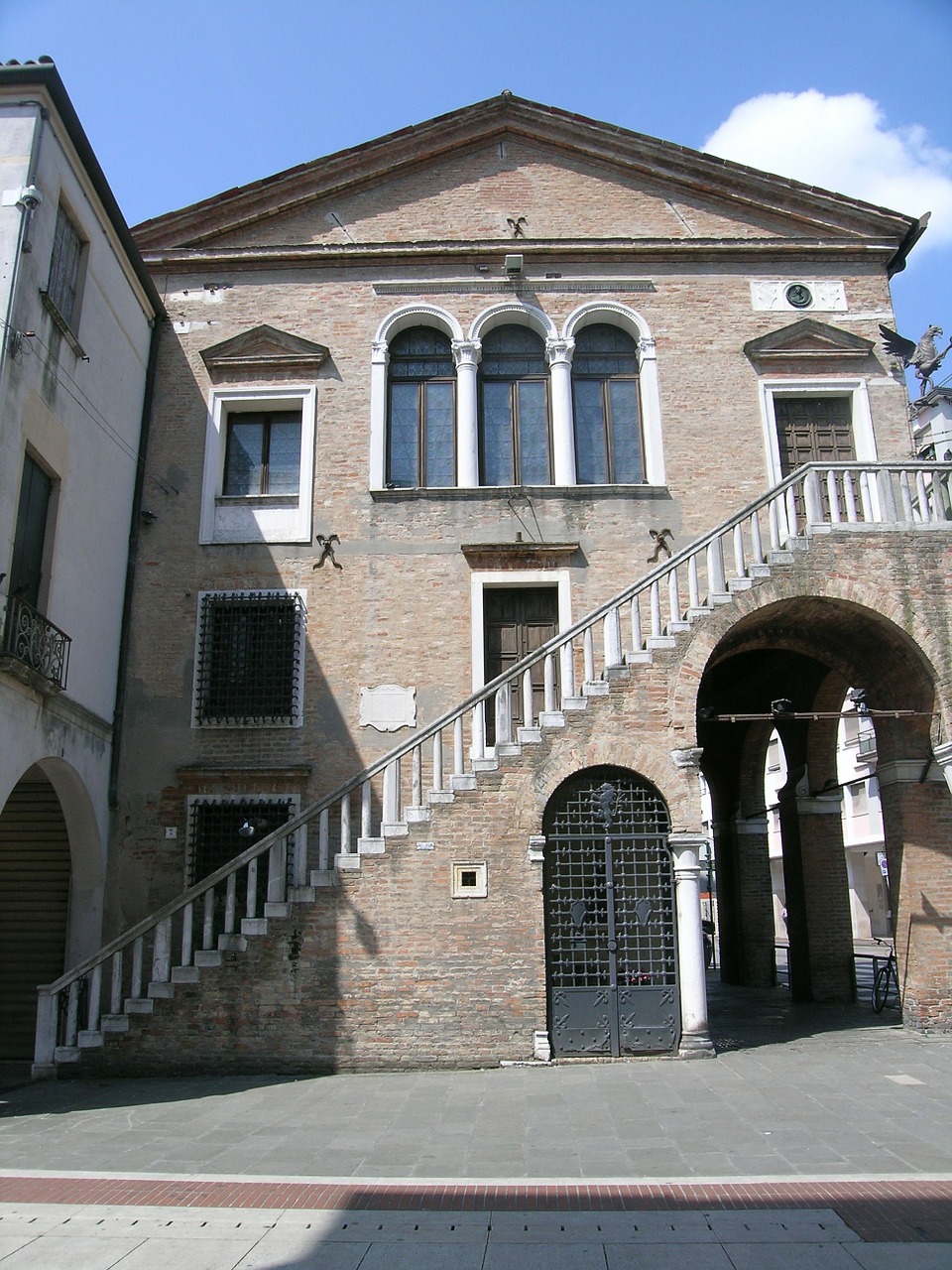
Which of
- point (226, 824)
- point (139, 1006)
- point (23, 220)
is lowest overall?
point (139, 1006)

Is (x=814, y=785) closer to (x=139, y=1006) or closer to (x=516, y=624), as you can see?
(x=516, y=624)

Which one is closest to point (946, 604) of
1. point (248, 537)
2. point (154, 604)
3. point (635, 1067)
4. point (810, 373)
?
point (810, 373)

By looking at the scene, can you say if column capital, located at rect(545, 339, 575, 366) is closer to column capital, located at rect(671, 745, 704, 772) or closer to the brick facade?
the brick facade

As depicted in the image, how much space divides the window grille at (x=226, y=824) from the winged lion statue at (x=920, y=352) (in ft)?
37.2

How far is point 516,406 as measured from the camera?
50.6ft

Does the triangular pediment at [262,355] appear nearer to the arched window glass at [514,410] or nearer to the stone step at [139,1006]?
the arched window glass at [514,410]

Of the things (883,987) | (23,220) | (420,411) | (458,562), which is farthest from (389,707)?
(883,987)

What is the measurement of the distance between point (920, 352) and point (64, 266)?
1232 centimetres

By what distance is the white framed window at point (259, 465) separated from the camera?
574 inches

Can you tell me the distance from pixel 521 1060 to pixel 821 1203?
4.95 metres

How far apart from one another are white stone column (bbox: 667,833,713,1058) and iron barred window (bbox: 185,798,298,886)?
5137 millimetres

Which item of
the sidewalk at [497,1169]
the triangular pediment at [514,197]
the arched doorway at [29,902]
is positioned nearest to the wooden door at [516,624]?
the sidewalk at [497,1169]

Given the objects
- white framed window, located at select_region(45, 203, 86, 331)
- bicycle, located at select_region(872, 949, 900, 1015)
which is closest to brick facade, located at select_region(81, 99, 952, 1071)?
bicycle, located at select_region(872, 949, 900, 1015)

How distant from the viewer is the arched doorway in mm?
12758
